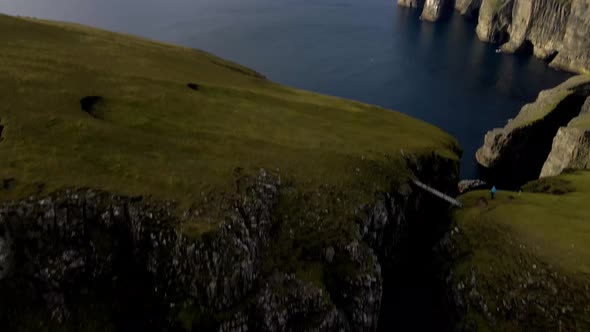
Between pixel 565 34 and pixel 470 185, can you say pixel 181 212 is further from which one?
pixel 565 34

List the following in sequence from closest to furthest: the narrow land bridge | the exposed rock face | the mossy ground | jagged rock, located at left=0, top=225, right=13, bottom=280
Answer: jagged rock, located at left=0, top=225, right=13, bottom=280
the narrow land bridge
the exposed rock face
the mossy ground

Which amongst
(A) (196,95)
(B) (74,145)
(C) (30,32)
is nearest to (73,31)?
(C) (30,32)

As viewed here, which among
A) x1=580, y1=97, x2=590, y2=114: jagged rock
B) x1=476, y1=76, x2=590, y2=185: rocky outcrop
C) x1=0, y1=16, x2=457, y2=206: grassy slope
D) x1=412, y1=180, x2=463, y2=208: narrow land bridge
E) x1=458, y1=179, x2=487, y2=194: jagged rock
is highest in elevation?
x1=0, y1=16, x2=457, y2=206: grassy slope

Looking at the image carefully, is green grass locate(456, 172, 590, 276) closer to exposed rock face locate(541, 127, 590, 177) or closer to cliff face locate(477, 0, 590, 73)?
exposed rock face locate(541, 127, 590, 177)

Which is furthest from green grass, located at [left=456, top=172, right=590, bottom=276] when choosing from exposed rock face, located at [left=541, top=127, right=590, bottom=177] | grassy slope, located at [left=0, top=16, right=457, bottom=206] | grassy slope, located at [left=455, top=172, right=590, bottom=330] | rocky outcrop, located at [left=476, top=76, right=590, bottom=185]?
rocky outcrop, located at [left=476, top=76, right=590, bottom=185]

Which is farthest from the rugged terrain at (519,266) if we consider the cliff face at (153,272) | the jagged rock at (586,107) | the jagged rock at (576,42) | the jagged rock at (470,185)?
the jagged rock at (576,42)

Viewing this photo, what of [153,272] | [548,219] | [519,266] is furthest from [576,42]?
[153,272]

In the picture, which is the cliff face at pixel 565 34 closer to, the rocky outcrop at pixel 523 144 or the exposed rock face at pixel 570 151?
the rocky outcrop at pixel 523 144
